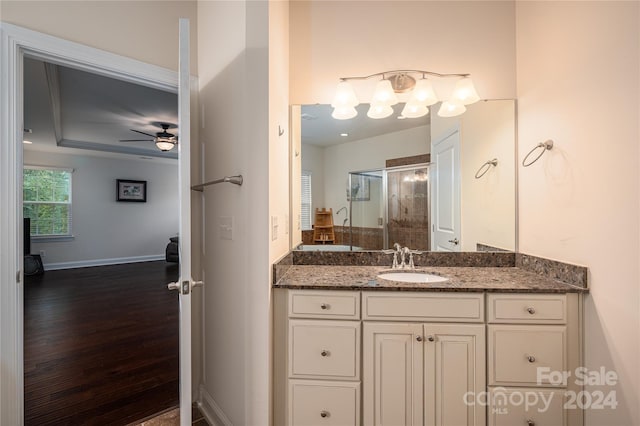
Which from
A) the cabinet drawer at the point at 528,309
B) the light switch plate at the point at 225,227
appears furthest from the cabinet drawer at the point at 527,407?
the light switch plate at the point at 225,227

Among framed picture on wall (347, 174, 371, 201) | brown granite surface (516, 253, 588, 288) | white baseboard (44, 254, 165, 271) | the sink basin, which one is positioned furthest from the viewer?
white baseboard (44, 254, 165, 271)

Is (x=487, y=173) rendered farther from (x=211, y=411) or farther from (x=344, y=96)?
(x=211, y=411)

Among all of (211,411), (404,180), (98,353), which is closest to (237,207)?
(404,180)

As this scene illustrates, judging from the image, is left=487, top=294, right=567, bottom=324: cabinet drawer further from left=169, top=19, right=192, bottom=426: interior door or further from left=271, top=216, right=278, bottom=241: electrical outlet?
left=169, top=19, right=192, bottom=426: interior door

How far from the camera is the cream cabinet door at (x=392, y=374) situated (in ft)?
4.67

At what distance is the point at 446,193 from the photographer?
200 cm

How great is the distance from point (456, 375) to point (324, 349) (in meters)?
0.65

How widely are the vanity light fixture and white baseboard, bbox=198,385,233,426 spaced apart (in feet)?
6.37

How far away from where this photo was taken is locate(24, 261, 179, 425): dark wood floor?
6.12ft

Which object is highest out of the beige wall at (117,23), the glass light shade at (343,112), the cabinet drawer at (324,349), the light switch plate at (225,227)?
the beige wall at (117,23)

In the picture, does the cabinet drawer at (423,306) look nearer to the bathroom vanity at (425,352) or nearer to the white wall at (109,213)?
the bathroom vanity at (425,352)

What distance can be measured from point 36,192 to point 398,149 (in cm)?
721

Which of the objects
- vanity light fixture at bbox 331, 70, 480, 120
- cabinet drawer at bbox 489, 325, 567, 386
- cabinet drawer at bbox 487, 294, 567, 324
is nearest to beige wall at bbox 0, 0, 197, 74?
vanity light fixture at bbox 331, 70, 480, 120

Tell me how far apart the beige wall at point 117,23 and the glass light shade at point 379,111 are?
46.3 inches
